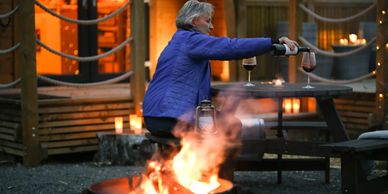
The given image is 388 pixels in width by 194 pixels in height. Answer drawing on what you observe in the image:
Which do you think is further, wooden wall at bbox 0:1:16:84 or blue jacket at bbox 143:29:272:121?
wooden wall at bbox 0:1:16:84

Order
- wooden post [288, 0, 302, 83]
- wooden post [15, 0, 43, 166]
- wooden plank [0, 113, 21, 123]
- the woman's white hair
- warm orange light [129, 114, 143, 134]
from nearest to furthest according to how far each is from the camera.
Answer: the woman's white hair → wooden post [15, 0, 43, 166] → wooden plank [0, 113, 21, 123] → warm orange light [129, 114, 143, 134] → wooden post [288, 0, 302, 83]

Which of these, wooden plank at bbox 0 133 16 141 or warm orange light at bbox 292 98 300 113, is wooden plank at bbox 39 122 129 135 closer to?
wooden plank at bbox 0 133 16 141

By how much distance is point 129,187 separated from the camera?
3969 millimetres

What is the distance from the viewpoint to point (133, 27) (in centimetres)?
845

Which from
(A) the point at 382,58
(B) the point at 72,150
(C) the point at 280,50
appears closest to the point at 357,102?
(A) the point at 382,58

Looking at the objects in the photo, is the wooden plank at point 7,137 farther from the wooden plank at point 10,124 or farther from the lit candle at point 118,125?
the lit candle at point 118,125

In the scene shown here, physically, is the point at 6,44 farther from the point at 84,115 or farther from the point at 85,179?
the point at 85,179

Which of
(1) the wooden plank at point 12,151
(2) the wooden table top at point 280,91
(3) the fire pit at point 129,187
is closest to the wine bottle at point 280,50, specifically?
(2) the wooden table top at point 280,91

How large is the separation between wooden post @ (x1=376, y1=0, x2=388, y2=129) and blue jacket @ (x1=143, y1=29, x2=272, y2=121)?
363 cm

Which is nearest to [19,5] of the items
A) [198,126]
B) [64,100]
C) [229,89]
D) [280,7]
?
[64,100]

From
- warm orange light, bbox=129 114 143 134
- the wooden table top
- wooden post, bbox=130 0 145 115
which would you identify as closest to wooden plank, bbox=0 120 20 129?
warm orange light, bbox=129 114 143 134

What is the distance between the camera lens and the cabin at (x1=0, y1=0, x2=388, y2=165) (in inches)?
313

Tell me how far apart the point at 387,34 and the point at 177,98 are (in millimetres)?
3947

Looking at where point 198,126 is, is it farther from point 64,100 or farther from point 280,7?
point 280,7
